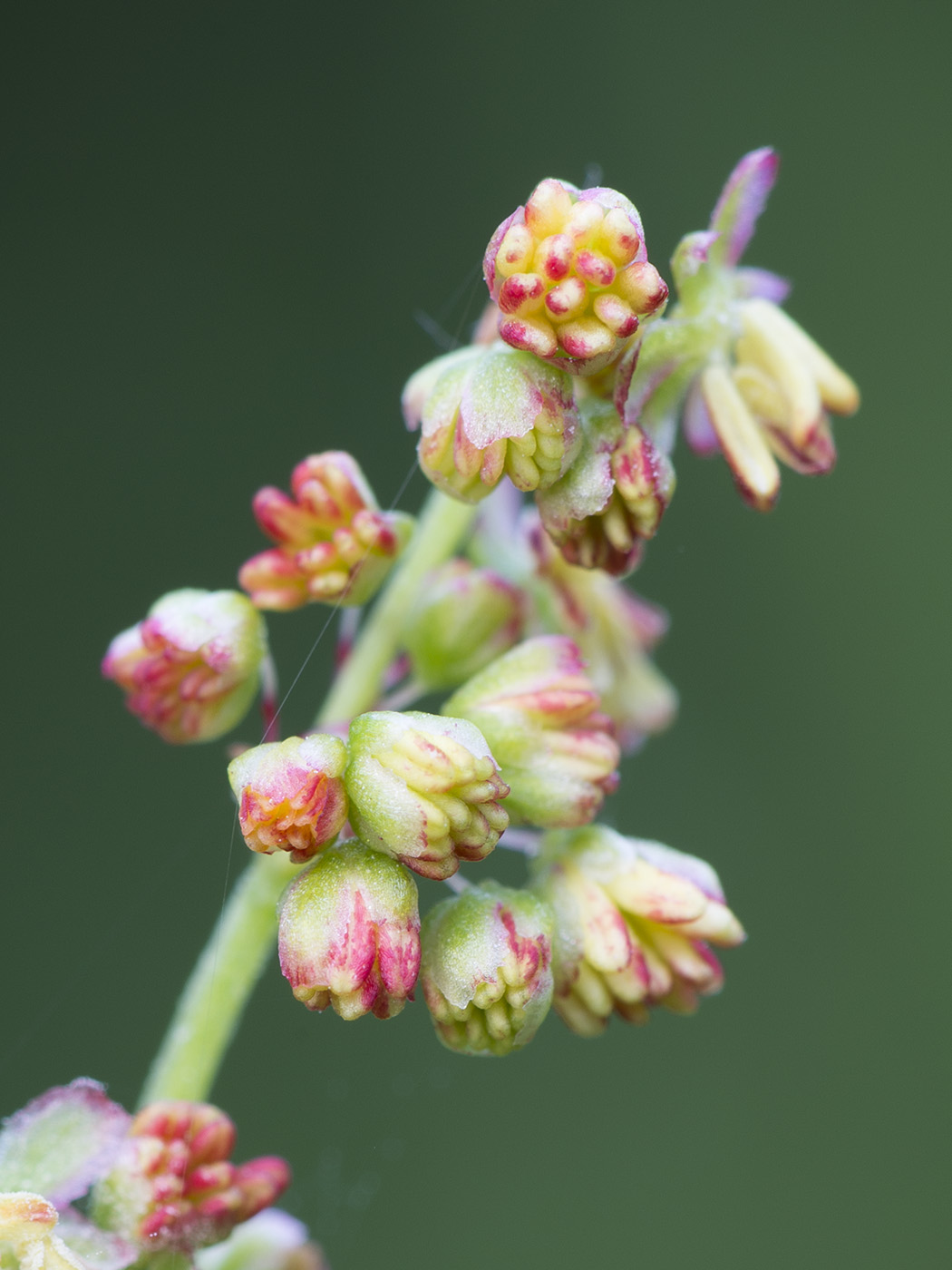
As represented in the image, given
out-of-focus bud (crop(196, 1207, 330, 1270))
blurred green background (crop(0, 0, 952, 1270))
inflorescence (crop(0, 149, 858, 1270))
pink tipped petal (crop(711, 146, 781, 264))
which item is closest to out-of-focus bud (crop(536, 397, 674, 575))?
inflorescence (crop(0, 149, 858, 1270))

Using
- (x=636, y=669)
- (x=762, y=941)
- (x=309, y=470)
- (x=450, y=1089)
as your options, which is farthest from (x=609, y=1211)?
(x=309, y=470)

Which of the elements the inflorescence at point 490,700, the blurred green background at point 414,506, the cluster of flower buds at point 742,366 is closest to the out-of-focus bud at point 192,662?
the inflorescence at point 490,700

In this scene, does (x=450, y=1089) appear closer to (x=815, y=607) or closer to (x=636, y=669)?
(x=815, y=607)

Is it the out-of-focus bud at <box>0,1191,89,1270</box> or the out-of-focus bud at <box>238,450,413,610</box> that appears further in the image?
the out-of-focus bud at <box>238,450,413,610</box>

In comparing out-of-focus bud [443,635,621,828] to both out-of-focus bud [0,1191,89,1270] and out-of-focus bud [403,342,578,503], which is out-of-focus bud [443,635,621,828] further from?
out-of-focus bud [0,1191,89,1270]

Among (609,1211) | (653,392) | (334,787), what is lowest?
(609,1211)
